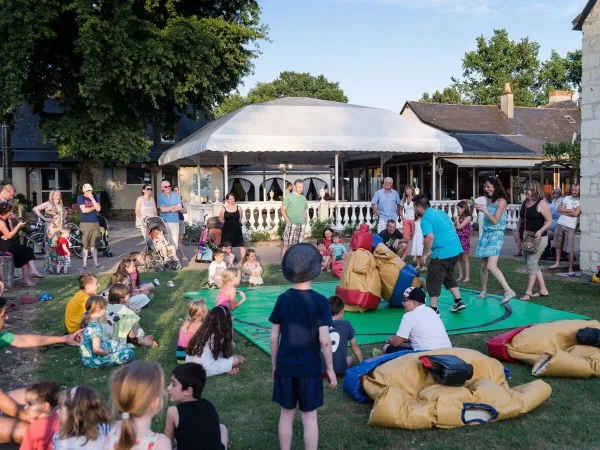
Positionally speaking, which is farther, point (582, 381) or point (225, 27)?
point (225, 27)

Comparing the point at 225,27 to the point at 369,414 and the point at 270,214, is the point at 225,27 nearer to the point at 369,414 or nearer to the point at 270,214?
the point at 270,214

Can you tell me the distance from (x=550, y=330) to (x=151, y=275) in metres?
8.74

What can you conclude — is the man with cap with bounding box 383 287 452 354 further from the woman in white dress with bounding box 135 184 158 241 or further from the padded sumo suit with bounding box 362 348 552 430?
the woman in white dress with bounding box 135 184 158 241

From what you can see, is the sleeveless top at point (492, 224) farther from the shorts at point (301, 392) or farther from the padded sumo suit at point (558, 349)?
the shorts at point (301, 392)

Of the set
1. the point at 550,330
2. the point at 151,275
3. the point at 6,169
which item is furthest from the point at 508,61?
the point at 550,330

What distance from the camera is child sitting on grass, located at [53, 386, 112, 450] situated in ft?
10.9

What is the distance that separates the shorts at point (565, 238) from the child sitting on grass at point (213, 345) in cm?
865

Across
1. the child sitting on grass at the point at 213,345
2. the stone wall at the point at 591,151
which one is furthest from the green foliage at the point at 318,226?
the child sitting on grass at the point at 213,345

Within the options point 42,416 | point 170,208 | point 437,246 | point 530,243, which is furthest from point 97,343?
point 170,208

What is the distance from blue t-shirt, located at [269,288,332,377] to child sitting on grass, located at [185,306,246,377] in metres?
2.21

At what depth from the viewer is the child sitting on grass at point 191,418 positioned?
368 cm

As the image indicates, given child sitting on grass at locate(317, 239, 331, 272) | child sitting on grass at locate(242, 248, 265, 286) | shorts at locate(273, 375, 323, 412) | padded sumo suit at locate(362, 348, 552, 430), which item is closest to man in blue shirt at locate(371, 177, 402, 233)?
child sitting on grass at locate(317, 239, 331, 272)

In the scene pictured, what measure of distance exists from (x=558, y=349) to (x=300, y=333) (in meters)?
3.30

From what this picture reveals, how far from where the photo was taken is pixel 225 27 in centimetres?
2516
